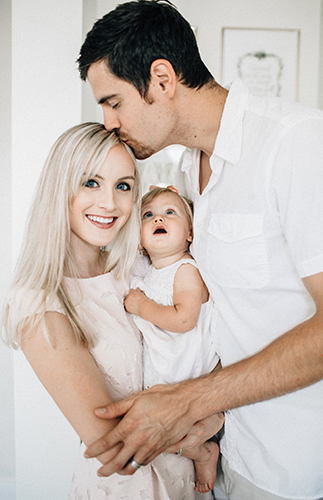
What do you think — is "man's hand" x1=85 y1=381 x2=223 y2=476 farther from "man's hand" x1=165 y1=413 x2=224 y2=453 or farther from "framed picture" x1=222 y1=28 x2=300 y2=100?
"framed picture" x1=222 y1=28 x2=300 y2=100

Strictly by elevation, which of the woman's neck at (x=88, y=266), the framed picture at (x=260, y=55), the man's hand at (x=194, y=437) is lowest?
the man's hand at (x=194, y=437)

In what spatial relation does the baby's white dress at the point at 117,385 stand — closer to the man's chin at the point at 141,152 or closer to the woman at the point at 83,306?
the woman at the point at 83,306

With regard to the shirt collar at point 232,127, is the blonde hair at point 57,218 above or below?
below

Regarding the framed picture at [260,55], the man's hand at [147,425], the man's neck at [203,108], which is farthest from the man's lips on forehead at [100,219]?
the framed picture at [260,55]

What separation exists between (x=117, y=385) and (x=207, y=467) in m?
0.47

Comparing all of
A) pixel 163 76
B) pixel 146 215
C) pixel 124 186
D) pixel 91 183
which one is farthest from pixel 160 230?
pixel 163 76

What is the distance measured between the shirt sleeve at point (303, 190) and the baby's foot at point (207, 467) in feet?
2.55

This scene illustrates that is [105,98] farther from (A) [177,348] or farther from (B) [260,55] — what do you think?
(B) [260,55]

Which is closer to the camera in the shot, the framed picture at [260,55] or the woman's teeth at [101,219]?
the woman's teeth at [101,219]

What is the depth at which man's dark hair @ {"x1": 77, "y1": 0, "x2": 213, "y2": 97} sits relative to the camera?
4.06 ft

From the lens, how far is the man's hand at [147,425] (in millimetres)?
1052

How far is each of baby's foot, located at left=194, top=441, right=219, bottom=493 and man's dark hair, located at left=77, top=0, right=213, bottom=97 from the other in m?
1.29

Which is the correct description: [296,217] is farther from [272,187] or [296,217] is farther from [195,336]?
[195,336]

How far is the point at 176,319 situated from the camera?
1.33 meters
